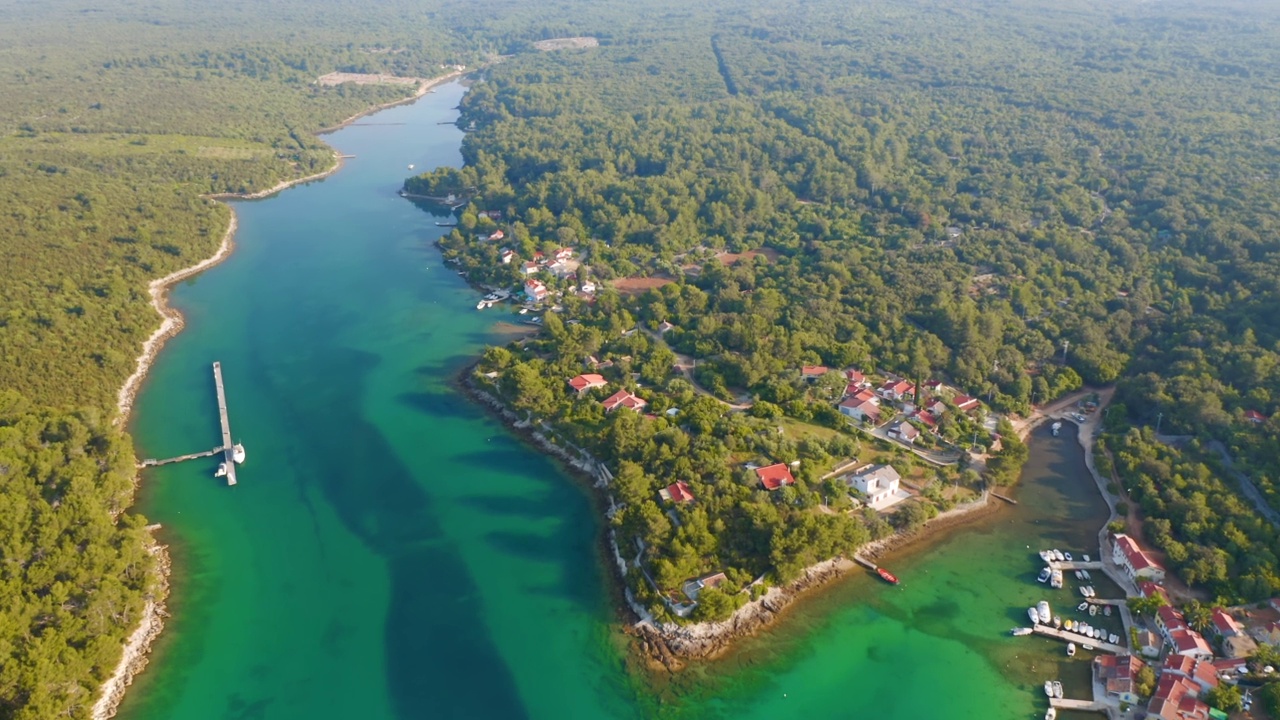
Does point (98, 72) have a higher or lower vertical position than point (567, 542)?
higher

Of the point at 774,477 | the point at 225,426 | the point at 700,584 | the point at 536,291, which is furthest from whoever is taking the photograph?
the point at 536,291

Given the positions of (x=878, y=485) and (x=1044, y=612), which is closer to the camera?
(x=1044, y=612)

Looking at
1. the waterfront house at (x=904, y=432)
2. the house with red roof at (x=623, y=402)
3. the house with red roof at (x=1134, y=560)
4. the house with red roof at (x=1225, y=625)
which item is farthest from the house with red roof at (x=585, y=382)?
the house with red roof at (x=1225, y=625)

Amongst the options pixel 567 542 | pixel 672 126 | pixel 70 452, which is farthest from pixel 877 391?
pixel 672 126

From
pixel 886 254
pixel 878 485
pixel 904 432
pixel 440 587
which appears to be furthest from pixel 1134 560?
pixel 886 254

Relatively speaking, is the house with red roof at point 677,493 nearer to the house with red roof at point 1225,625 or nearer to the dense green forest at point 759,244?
the dense green forest at point 759,244

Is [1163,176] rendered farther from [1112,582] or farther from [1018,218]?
[1112,582]

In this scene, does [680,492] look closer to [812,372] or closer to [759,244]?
[812,372]

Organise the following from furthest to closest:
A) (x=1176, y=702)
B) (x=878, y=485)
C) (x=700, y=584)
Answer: (x=878, y=485) < (x=700, y=584) < (x=1176, y=702)
